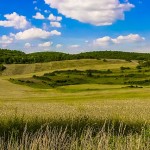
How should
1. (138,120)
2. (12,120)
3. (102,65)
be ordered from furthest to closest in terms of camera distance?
(102,65)
(138,120)
(12,120)

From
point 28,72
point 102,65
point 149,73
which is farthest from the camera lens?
point 102,65

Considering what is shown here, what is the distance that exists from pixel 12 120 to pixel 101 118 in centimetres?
377

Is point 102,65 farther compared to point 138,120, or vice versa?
point 102,65

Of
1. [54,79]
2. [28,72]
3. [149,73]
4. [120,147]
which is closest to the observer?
[120,147]

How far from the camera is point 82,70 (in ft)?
509

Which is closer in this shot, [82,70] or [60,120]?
[60,120]

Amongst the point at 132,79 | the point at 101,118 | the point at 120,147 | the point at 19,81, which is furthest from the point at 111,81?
the point at 120,147

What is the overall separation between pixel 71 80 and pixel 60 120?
112 meters

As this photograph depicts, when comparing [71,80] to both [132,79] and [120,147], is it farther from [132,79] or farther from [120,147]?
[120,147]

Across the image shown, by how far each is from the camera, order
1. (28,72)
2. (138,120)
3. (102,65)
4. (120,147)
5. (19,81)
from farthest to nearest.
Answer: (102,65) → (28,72) → (19,81) → (138,120) → (120,147)

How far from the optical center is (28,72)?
153 m

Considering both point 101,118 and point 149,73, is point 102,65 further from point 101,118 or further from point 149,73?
point 101,118

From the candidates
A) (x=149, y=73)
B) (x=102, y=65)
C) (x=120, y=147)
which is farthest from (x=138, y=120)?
(x=102, y=65)

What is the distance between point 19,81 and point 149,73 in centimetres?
4494
